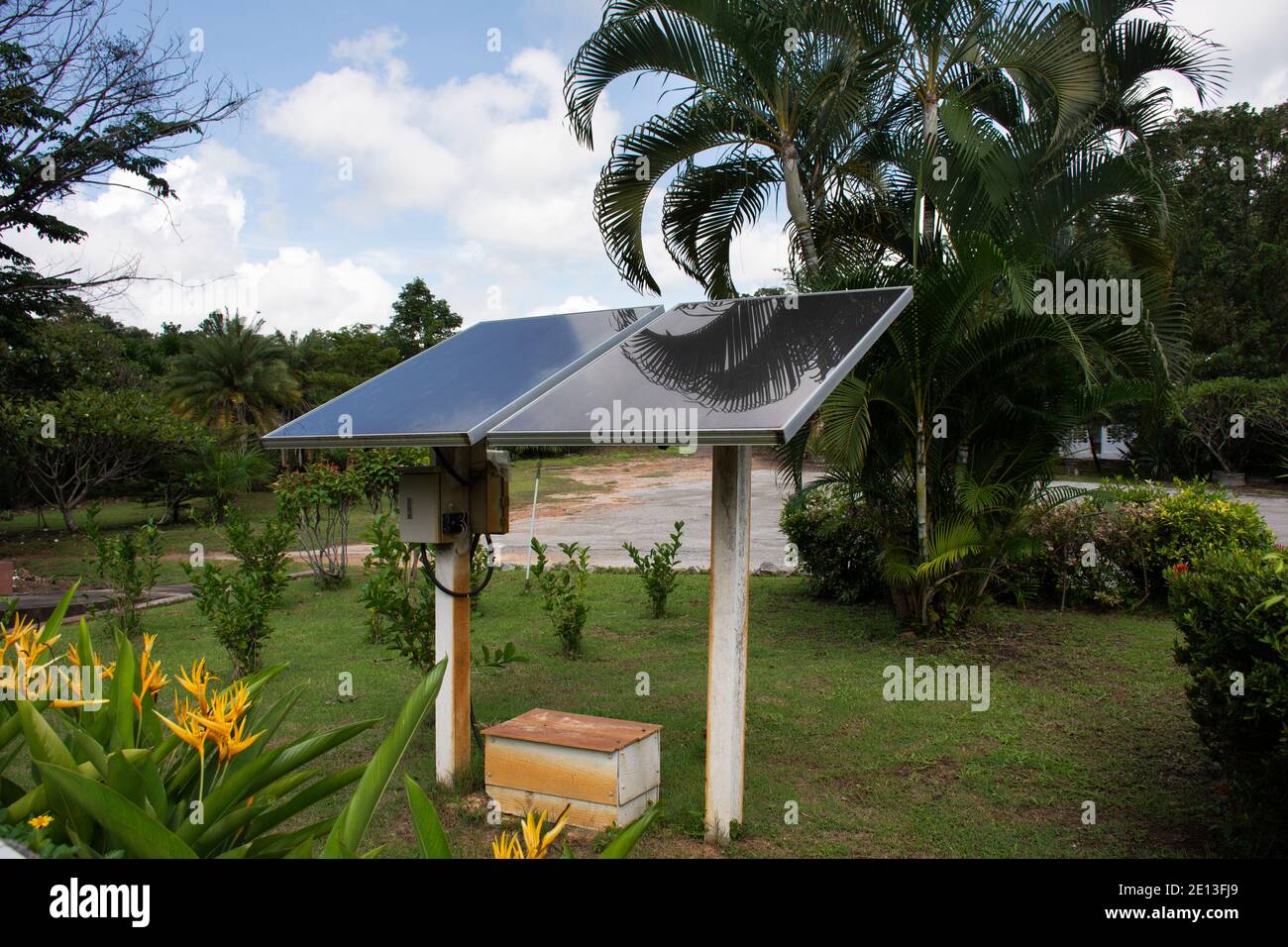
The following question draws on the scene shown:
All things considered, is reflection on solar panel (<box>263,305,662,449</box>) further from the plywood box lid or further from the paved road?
the paved road

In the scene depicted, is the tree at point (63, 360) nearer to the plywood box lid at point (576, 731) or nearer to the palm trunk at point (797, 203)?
the palm trunk at point (797, 203)

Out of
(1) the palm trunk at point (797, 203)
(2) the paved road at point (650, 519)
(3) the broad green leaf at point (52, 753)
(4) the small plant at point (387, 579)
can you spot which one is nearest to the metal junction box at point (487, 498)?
(4) the small plant at point (387, 579)

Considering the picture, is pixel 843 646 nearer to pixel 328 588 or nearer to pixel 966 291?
pixel 966 291

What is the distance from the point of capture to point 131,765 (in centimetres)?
222

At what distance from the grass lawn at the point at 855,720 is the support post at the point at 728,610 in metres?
0.43

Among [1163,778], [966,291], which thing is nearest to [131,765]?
[1163,778]

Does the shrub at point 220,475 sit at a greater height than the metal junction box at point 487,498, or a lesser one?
greater

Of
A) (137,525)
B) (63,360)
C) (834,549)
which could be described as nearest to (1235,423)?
(834,549)

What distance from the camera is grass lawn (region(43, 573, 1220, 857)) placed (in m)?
4.36

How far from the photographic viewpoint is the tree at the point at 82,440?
17.1 m

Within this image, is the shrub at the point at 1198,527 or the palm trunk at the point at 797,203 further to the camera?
the shrub at the point at 1198,527

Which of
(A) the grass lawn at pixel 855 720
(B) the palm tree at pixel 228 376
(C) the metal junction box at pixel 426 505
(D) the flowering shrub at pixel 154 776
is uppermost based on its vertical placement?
(B) the palm tree at pixel 228 376

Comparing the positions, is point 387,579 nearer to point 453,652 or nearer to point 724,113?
point 453,652

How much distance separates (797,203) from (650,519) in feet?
36.4
